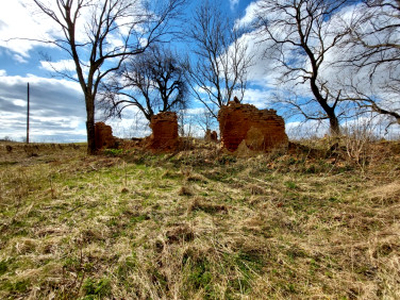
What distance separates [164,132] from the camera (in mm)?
Answer: 9961

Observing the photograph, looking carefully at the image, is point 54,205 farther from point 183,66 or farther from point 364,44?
point 183,66

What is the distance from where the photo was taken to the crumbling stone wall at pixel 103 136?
13.2 metres

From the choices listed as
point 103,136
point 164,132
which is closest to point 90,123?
point 103,136

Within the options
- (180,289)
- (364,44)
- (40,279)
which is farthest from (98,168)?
(364,44)

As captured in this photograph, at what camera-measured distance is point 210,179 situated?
16.3 feet

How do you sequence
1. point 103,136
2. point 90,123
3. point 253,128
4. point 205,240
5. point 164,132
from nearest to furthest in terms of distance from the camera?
point 205,240
point 253,128
point 164,132
point 90,123
point 103,136

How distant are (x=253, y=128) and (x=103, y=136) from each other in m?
10.1

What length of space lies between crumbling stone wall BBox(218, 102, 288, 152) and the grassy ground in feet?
11.2

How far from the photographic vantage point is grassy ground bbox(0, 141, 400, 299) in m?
1.56

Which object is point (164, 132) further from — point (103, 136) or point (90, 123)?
point (103, 136)

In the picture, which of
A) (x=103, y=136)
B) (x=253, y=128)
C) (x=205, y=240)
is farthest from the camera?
(x=103, y=136)

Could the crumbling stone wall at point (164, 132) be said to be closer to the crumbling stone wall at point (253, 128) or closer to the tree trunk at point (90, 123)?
the crumbling stone wall at point (253, 128)

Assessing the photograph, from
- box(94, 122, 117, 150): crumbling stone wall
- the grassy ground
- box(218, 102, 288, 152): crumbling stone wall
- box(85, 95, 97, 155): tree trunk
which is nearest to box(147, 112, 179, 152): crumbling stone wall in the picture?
box(218, 102, 288, 152): crumbling stone wall

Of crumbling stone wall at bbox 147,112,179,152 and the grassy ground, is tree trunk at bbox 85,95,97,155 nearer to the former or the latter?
crumbling stone wall at bbox 147,112,179,152
